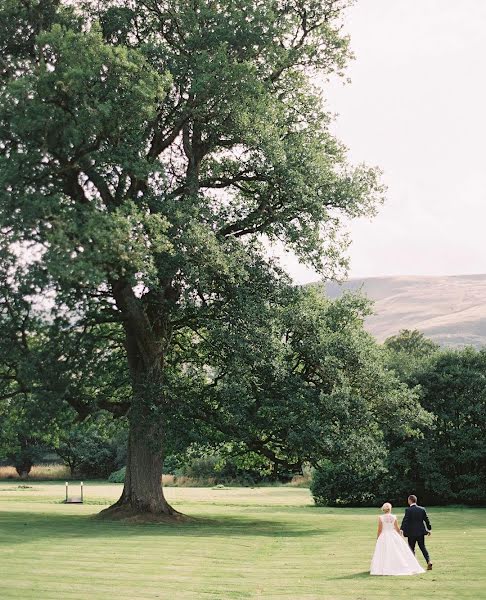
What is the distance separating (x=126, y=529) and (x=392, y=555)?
1204 cm

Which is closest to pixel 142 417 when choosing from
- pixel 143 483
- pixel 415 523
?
pixel 143 483

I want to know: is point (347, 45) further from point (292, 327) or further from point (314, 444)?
point (314, 444)

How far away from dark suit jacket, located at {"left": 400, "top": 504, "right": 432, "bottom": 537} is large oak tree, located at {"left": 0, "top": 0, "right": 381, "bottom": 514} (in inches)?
429

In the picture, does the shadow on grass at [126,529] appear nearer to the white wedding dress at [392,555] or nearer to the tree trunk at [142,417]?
the tree trunk at [142,417]

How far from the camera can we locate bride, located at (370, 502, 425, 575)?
19.2 metres

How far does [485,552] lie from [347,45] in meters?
19.8

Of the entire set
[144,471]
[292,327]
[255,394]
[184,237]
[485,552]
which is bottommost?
[485,552]

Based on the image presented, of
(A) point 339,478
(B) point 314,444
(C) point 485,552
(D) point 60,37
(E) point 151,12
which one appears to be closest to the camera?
(C) point 485,552

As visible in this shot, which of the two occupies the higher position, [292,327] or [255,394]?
[292,327]

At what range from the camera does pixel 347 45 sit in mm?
35156

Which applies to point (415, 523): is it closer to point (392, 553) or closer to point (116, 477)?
point (392, 553)

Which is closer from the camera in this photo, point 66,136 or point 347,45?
point 66,136

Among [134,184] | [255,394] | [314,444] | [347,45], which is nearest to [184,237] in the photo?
[134,184]

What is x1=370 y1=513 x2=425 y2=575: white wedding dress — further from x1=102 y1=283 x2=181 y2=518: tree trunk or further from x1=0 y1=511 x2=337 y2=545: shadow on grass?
x1=102 y1=283 x2=181 y2=518: tree trunk
